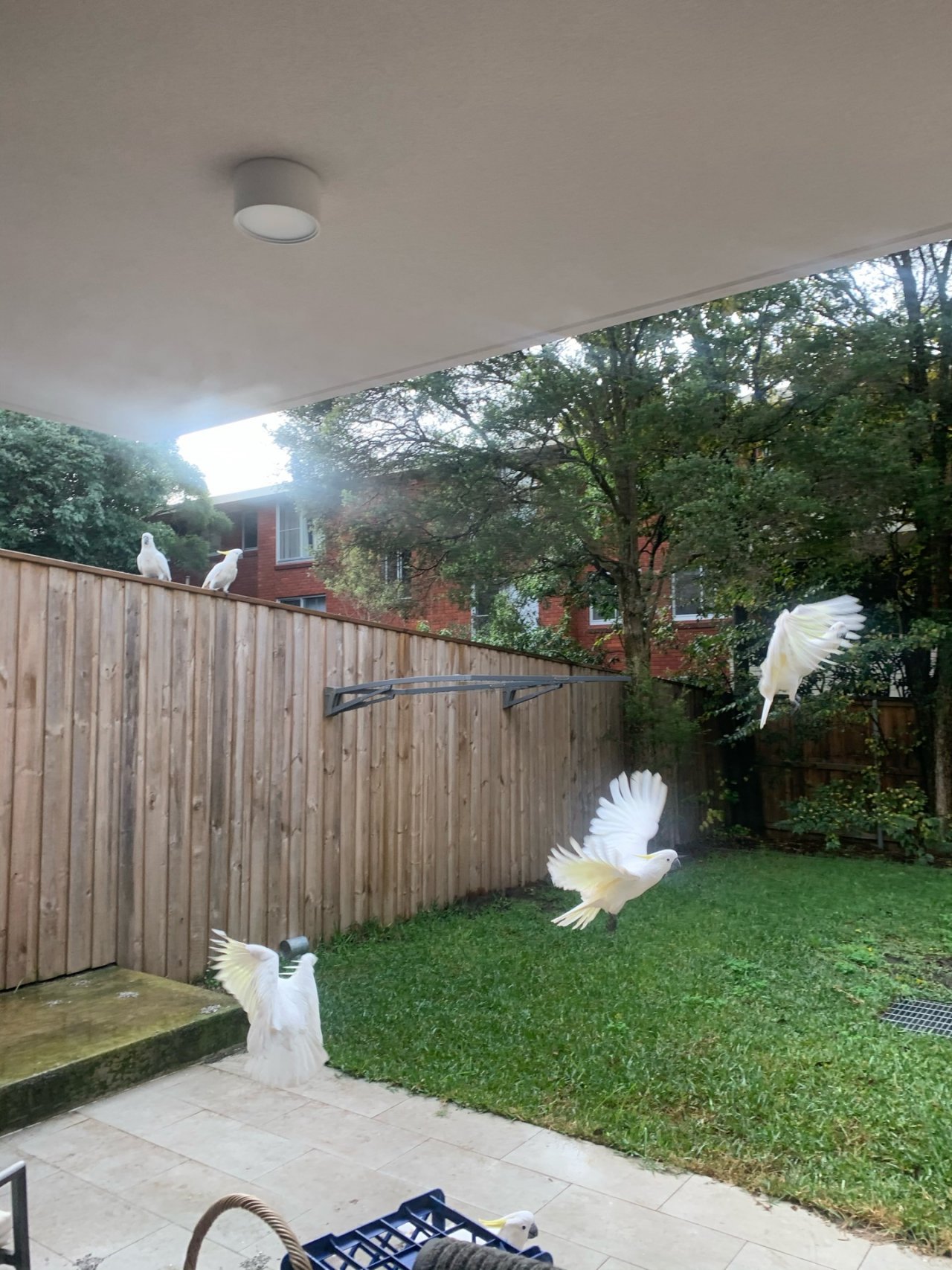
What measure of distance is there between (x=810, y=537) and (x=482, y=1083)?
4.83 metres

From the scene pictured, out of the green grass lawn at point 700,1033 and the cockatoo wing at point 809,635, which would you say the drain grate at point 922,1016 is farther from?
the cockatoo wing at point 809,635

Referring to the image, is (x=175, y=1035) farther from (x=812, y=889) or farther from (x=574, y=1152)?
(x=812, y=889)

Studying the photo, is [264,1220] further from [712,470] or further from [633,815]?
[712,470]

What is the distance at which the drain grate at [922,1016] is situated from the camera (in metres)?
3.66

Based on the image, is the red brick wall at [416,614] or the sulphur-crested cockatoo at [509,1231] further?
the red brick wall at [416,614]

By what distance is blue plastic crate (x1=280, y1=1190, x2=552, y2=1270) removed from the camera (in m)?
1.28

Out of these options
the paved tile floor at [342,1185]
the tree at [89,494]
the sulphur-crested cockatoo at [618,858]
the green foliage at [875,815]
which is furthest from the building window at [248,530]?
the sulphur-crested cockatoo at [618,858]

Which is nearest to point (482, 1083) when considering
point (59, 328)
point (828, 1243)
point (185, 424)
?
point (828, 1243)

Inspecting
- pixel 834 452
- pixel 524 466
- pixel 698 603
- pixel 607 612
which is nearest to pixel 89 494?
pixel 524 466

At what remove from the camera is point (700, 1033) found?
11.4 ft

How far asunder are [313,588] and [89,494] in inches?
149

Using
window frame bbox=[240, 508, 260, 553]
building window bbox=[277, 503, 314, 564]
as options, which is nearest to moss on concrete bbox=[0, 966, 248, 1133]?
building window bbox=[277, 503, 314, 564]

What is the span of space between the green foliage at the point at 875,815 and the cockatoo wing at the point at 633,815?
17.8 ft

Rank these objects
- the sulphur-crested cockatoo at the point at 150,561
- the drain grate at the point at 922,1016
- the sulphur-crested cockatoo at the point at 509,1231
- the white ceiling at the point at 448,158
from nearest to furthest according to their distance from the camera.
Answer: the white ceiling at the point at 448,158 < the sulphur-crested cockatoo at the point at 509,1231 < the drain grate at the point at 922,1016 < the sulphur-crested cockatoo at the point at 150,561
